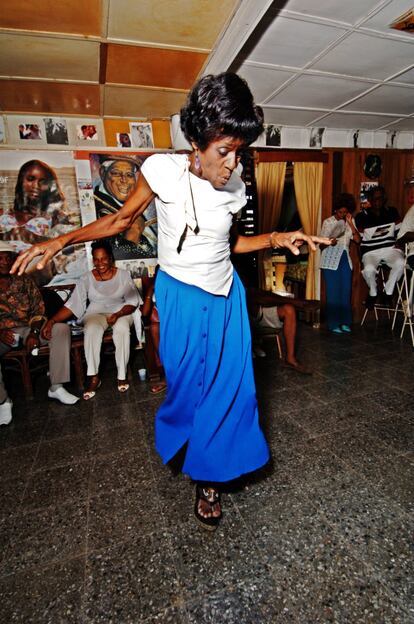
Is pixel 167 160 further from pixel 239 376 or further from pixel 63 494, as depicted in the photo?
pixel 63 494

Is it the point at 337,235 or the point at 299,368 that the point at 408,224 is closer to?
the point at 337,235

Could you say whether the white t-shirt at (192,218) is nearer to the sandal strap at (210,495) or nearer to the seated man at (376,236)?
the sandal strap at (210,495)

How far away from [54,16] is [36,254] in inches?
86.0

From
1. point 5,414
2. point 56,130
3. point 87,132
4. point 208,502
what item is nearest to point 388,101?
point 87,132

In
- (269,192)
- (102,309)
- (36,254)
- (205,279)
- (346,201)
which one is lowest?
(102,309)

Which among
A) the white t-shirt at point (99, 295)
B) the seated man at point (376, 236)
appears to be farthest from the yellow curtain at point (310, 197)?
the white t-shirt at point (99, 295)

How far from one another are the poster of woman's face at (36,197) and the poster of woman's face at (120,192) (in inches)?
9.4

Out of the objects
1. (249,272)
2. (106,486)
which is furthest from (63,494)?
(249,272)

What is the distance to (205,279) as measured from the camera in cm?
131

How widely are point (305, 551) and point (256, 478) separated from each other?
485 mm

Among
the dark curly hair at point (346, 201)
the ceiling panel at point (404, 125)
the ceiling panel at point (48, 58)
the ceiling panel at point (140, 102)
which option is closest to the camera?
the ceiling panel at point (48, 58)

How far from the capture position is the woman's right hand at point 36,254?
3.47 ft

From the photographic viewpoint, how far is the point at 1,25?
2256 millimetres

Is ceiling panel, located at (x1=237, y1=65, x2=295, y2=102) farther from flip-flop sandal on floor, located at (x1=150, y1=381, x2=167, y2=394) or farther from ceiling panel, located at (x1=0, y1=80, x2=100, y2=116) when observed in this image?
flip-flop sandal on floor, located at (x1=150, y1=381, x2=167, y2=394)
